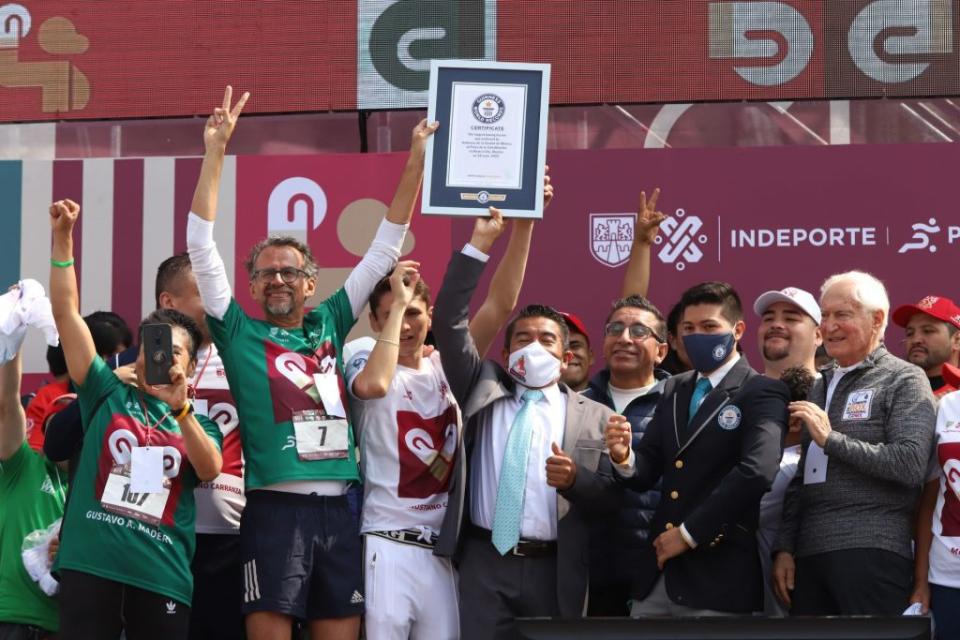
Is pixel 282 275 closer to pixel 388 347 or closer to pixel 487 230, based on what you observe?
pixel 388 347

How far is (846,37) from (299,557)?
373 cm

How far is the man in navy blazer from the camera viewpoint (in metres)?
3.76

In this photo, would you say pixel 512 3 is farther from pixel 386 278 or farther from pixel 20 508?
pixel 20 508

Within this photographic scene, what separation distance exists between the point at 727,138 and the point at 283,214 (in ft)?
6.99

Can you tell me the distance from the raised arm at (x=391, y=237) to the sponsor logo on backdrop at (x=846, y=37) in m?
2.29

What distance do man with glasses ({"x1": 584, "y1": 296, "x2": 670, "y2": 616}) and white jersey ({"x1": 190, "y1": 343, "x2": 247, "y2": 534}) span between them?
116 cm

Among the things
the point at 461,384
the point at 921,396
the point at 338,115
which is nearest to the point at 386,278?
the point at 461,384

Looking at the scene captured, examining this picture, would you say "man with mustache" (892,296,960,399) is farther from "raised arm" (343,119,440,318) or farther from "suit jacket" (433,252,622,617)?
"raised arm" (343,119,440,318)

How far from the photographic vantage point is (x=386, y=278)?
4301 mm

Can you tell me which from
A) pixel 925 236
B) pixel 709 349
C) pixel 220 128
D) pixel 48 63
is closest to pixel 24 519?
pixel 220 128

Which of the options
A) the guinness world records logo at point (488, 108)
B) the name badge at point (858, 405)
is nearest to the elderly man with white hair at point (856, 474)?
the name badge at point (858, 405)

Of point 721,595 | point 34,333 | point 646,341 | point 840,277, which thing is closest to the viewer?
point 721,595

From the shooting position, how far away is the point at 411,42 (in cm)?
614

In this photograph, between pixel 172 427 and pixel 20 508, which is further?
pixel 20 508
